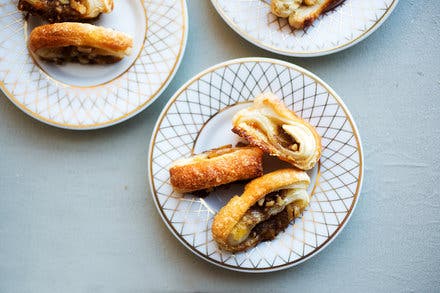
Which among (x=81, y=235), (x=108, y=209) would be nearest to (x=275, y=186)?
(x=108, y=209)

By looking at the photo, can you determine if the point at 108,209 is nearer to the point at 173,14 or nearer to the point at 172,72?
the point at 172,72

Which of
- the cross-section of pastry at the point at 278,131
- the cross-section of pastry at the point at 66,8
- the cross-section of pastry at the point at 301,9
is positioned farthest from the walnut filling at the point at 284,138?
the cross-section of pastry at the point at 66,8

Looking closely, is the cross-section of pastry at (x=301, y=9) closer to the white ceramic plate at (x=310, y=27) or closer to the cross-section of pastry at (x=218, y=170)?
the white ceramic plate at (x=310, y=27)

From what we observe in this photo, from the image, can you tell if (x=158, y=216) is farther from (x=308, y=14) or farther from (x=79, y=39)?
(x=308, y=14)

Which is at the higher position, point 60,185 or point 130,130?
point 130,130

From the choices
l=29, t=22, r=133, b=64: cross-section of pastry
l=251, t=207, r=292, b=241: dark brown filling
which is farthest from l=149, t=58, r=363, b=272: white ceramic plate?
l=29, t=22, r=133, b=64: cross-section of pastry
